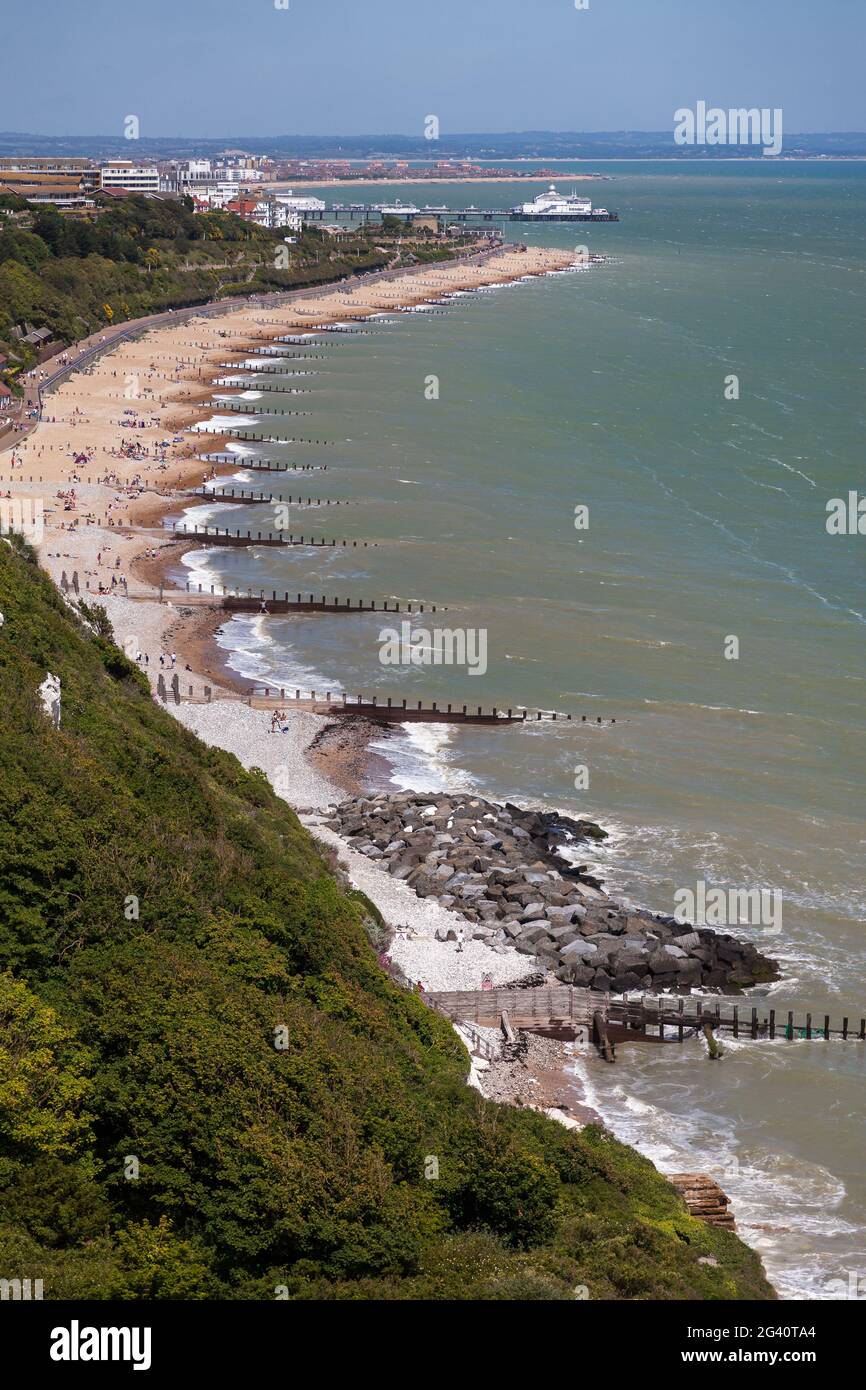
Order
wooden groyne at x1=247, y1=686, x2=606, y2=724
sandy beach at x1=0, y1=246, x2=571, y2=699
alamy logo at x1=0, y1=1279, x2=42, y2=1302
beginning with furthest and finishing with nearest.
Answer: sandy beach at x1=0, y1=246, x2=571, y2=699, wooden groyne at x1=247, y1=686, x2=606, y2=724, alamy logo at x1=0, y1=1279, x2=42, y2=1302

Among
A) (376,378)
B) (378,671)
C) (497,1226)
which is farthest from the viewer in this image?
(376,378)

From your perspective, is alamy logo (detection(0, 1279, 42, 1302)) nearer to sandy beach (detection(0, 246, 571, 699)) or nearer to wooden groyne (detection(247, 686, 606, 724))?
wooden groyne (detection(247, 686, 606, 724))

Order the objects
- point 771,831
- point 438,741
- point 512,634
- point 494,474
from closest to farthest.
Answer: point 771,831 → point 438,741 → point 512,634 → point 494,474
